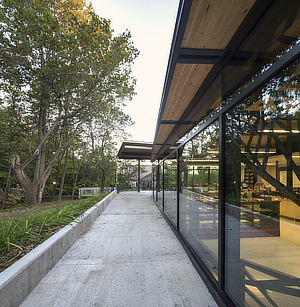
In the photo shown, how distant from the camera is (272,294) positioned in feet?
4.36

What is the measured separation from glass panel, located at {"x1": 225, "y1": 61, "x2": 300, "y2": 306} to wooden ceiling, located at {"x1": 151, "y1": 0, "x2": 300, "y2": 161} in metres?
0.35

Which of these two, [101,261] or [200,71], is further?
[101,261]

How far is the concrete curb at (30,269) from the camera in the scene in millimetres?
1889

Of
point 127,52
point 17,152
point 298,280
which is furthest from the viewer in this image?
point 17,152

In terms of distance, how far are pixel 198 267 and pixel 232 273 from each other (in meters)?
1.02

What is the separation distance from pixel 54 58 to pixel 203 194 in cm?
843

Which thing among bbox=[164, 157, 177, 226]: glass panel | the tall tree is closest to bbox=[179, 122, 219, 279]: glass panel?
bbox=[164, 157, 177, 226]: glass panel

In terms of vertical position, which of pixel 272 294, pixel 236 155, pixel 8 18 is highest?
pixel 8 18

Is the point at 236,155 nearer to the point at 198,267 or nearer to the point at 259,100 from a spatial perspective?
the point at 259,100

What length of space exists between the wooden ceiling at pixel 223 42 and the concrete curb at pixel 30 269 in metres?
2.96

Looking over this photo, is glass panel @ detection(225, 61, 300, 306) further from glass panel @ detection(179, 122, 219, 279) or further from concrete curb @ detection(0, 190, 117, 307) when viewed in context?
concrete curb @ detection(0, 190, 117, 307)

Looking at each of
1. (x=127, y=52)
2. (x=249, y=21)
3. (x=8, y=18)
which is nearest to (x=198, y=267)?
(x=249, y=21)

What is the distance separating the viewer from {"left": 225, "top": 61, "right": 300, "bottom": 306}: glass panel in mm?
1133

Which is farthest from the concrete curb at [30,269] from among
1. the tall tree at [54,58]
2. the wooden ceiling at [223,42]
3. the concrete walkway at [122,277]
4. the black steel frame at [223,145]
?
the tall tree at [54,58]
